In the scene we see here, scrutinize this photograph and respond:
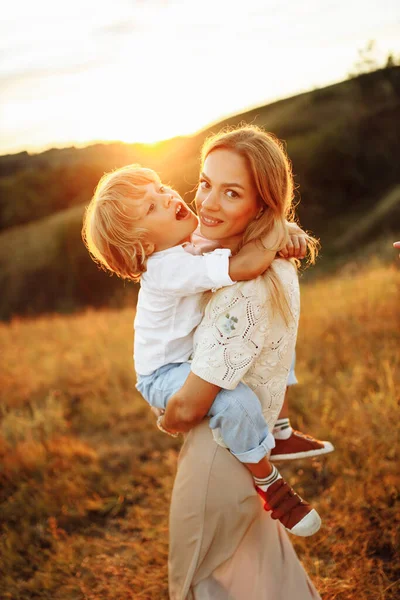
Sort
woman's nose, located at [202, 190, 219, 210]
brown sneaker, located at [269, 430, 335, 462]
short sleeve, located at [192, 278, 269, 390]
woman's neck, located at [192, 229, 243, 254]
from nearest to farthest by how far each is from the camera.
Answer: short sleeve, located at [192, 278, 269, 390] → woman's nose, located at [202, 190, 219, 210] → woman's neck, located at [192, 229, 243, 254] → brown sneaker, located at [269, 430, 335, 462]

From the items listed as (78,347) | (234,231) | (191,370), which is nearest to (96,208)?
(234,231)

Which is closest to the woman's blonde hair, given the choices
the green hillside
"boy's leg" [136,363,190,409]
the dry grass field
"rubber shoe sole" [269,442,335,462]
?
"boy's leg" [136,363,190,409]

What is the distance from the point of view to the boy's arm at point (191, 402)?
75.4 inches

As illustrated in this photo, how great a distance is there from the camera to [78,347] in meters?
7.87

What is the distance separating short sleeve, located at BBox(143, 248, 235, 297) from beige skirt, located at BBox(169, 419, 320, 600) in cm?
54

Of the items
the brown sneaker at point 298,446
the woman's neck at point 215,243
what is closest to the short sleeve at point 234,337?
the woman's neck at point 215,243

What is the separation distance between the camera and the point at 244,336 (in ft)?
6.21

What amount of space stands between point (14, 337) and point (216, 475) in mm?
9429

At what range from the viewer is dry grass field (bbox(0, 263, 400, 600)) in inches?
117

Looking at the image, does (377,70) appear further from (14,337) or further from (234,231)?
(234,231)

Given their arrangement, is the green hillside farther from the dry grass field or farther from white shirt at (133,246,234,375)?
white shirt at (133,246,234,375)

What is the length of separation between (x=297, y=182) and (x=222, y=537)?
25.0 meters

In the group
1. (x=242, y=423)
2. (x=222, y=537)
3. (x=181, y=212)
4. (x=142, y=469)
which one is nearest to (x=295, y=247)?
(x=181, y=212)

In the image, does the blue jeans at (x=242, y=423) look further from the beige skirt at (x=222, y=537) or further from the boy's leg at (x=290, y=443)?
the boy's leg at (x=290, y=443)
